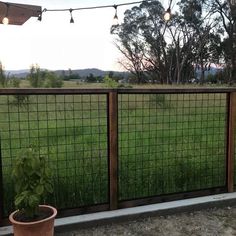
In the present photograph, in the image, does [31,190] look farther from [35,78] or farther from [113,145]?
[35,78]

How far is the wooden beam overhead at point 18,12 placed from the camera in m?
4.00

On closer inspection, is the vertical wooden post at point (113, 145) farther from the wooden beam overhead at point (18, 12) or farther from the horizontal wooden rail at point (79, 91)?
the wooden beam overhead at point (18, 12)

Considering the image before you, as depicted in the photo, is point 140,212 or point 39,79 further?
point 39,79

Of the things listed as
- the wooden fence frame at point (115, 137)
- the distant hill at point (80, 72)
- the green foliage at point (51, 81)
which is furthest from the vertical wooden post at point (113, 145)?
the green foliage at point (51, 81)

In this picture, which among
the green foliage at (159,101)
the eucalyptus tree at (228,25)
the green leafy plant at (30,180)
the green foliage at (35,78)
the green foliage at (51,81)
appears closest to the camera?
the green leafy plant at (30,180)

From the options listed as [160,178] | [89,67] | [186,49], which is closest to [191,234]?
[160,178]

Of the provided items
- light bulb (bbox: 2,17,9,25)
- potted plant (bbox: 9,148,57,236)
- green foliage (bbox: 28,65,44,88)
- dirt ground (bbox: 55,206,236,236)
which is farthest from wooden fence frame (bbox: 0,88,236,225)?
green foliage (bbox: 28,65,44,88)

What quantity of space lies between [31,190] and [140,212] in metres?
1.03

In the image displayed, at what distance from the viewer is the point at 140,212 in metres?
3.02

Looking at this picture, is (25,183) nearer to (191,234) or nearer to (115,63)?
(191,234)

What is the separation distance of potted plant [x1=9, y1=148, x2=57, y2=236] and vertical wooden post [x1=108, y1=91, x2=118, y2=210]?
2.26 feet

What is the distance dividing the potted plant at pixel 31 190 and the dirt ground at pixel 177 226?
435 mm

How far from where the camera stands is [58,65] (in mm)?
17703

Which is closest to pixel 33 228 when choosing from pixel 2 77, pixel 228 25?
pixel 2 77
